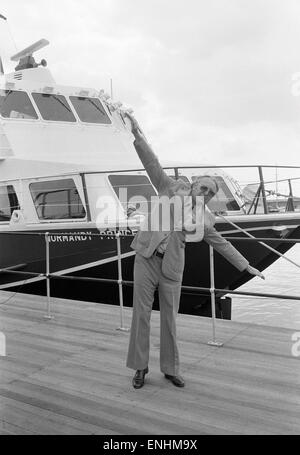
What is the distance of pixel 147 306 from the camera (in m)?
3.43

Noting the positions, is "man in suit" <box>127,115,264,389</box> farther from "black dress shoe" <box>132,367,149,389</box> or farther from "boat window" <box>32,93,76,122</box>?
"boat window" <box>32,93,76,122</box>

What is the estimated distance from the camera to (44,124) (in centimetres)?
899

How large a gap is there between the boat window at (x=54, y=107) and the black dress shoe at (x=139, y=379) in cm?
668

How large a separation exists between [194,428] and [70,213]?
17.7ft

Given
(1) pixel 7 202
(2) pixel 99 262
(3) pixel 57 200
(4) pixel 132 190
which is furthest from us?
(1) pixel 7 202

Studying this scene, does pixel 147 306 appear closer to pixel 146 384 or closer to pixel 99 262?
pixel 146 384

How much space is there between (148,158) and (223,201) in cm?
537

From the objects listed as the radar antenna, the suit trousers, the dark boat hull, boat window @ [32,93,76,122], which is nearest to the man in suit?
the suit trousers

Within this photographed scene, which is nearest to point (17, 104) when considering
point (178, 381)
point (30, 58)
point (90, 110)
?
point (90, 110)

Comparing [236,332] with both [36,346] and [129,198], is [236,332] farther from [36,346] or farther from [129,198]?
[129,198]

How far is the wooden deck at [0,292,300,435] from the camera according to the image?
114 inches

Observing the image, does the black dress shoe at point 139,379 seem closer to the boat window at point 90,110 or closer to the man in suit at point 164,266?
the man in suit at point 164,266

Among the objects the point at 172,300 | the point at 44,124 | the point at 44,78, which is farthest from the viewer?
the point at 44,78
